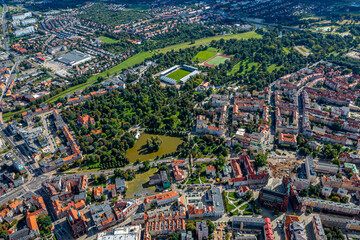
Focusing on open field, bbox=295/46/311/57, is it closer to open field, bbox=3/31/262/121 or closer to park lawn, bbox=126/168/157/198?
open field, bbox=3/31/262/121

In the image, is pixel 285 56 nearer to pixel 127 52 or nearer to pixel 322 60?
pixel 322 60

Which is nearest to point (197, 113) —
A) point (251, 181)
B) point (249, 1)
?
point (251, 181)

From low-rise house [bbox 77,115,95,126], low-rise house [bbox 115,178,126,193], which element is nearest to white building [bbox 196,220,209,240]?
low-rise house [bbox 115,178,126,193]

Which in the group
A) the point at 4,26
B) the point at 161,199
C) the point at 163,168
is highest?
the point at 4,26

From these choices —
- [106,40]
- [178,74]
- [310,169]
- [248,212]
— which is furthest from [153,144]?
[106,40]

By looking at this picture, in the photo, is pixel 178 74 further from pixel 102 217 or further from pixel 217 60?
pixel 102 217

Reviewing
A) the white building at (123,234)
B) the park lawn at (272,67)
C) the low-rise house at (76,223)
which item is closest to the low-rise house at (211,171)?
the white building at (123,234)

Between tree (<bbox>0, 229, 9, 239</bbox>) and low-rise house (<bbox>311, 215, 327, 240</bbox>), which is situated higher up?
tree (<bbox>0, 229, 9, 239</bbox>)
